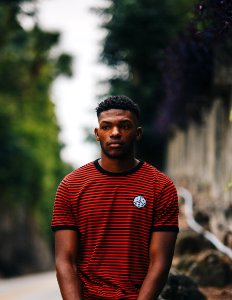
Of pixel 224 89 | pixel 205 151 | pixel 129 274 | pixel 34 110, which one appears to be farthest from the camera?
pixel 34 110

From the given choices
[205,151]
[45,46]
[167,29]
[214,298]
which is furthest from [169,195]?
[45,46]

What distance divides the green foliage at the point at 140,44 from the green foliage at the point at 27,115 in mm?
4304

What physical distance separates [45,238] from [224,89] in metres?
33.8

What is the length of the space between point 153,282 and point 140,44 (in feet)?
71.2

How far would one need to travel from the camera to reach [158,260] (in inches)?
134

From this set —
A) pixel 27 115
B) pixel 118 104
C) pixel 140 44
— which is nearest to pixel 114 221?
pixel 118 104

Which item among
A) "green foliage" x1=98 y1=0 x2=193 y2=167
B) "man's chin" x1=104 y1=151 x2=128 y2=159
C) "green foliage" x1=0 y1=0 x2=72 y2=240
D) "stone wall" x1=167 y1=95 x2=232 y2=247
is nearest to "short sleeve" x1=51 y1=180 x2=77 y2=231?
"man's chin" x1=104 y1=151 x2=128 y2=159

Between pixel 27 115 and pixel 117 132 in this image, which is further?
pixel 27 115

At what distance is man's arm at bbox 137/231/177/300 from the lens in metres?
3.36

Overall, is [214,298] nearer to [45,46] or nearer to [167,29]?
[167,29]

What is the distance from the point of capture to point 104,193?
347 centimetres

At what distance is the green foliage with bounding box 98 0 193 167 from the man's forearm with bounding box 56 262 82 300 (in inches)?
779

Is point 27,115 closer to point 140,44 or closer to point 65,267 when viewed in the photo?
point 140,44

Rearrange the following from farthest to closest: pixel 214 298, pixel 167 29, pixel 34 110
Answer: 1. pixel 34 110
2. pixel 167 29
3. pixel 214 298
